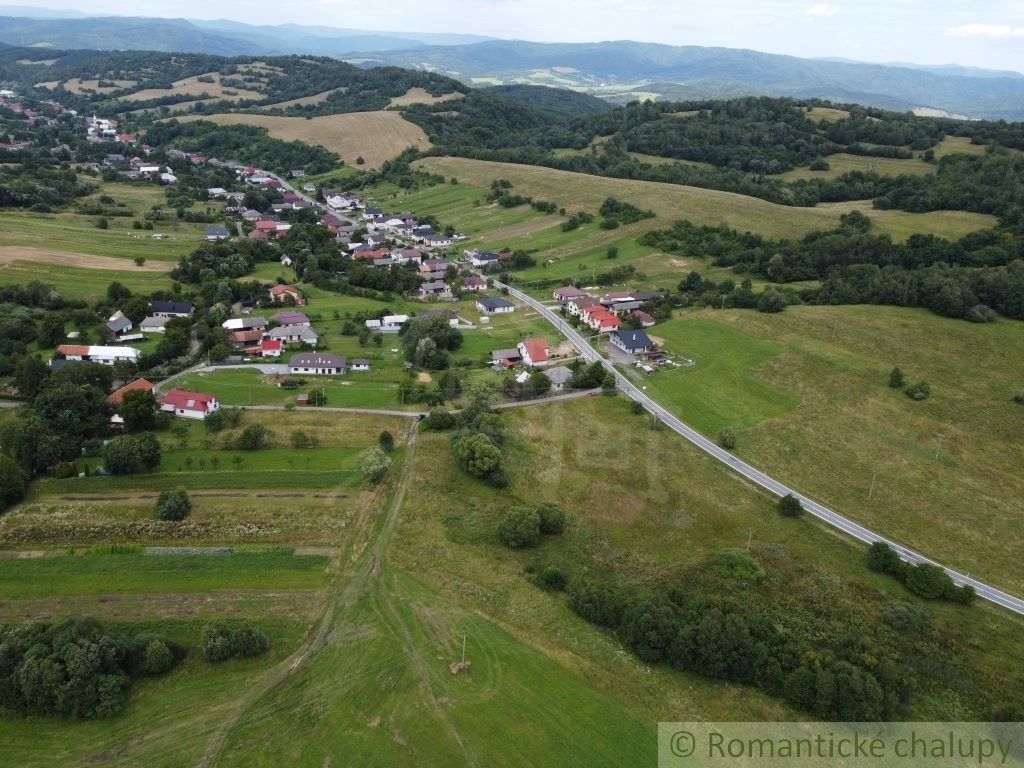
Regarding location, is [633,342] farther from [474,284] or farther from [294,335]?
[294,335]

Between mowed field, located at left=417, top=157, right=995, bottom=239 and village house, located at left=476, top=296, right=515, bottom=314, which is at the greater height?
mowed field, located at left=417, top=157, right=995, bottom=239

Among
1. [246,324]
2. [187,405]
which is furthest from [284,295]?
[187,405]

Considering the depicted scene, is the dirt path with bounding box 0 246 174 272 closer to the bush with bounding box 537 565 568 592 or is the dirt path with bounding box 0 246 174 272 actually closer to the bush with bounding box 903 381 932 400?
the bush with bounding box 537 565 568 592

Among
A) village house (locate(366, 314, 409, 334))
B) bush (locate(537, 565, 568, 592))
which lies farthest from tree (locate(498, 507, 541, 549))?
village house (locate(366, 314, 409, 334))

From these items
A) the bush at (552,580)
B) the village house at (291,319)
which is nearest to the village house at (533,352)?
the village house at (291,319)

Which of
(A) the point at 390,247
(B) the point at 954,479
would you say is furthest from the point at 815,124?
(B) the point at 954,479

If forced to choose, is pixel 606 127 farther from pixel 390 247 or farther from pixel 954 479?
pixel 954 479
